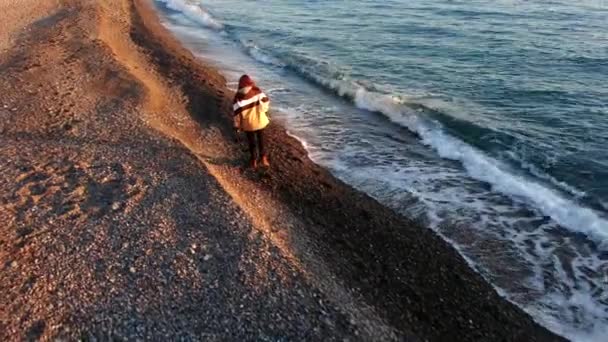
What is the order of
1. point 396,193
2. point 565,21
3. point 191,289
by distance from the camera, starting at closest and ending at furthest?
point 191,289, point 396,193, point 565,21

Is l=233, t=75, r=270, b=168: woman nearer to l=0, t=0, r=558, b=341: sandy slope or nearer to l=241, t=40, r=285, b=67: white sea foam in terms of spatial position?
l=0, t=0, r=558, b=341: sandy slope

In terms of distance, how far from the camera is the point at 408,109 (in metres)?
17.8

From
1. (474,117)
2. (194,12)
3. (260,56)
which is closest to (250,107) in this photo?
(474,117)

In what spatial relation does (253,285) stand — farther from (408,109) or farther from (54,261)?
(408,109)

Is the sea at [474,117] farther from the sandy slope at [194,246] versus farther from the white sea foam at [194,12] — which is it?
the sandy slope at [194,246]

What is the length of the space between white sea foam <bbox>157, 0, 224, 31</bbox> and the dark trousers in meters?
19.8

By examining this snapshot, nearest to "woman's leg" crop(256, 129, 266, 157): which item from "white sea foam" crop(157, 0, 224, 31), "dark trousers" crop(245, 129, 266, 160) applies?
"dark trousers" crop(245, 129, 266, 160)

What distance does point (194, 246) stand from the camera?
30.6 ft

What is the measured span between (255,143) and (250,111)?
3.57 feet

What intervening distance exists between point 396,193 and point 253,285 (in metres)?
5.31

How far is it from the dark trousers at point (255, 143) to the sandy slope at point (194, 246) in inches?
20.2

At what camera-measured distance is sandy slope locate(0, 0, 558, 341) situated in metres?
7.90

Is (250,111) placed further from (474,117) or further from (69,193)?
(474,117)

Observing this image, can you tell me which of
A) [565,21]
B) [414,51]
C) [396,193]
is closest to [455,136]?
[396,193]
